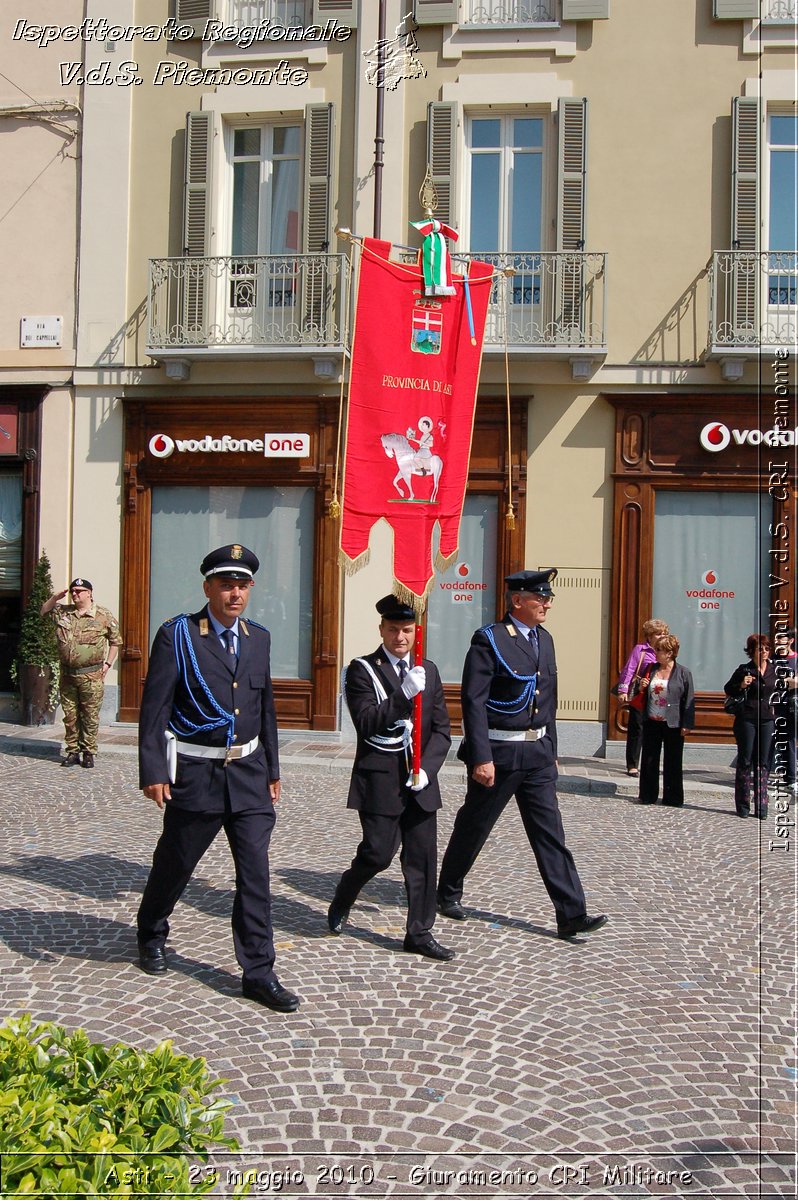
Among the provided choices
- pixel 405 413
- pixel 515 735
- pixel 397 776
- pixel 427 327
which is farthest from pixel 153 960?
pixel 427 327

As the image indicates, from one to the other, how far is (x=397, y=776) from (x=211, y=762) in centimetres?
107

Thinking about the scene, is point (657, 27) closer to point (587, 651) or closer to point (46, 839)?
point (587, 651)

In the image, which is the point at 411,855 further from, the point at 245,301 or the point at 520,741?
the point at 245,301

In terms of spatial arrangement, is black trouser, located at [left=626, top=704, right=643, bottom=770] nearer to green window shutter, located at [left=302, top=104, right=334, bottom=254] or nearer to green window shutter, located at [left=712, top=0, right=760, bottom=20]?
green window shutter, located at [left=302, top=104, right=334, bottom=254]

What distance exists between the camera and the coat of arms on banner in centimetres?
650

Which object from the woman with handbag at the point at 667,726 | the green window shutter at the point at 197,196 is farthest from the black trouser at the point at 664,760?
the green window shutter at the point at 197,196

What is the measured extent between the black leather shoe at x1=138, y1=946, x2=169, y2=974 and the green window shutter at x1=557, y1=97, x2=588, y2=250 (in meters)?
11.2

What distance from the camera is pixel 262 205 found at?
14781 mm

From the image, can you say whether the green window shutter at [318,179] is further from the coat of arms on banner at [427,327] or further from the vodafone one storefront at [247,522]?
the coat of arms on banner at [427,327]

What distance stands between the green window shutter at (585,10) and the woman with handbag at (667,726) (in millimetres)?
8748

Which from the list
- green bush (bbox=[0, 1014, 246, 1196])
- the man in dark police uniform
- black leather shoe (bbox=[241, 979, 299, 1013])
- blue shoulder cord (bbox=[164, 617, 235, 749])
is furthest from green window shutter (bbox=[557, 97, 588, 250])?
green bush (bbox=[0, 1014, 246, 1196])

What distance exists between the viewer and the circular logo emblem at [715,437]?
1342 cm

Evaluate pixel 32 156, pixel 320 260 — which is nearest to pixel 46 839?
pixel 320 260

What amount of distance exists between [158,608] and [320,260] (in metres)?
5.35
